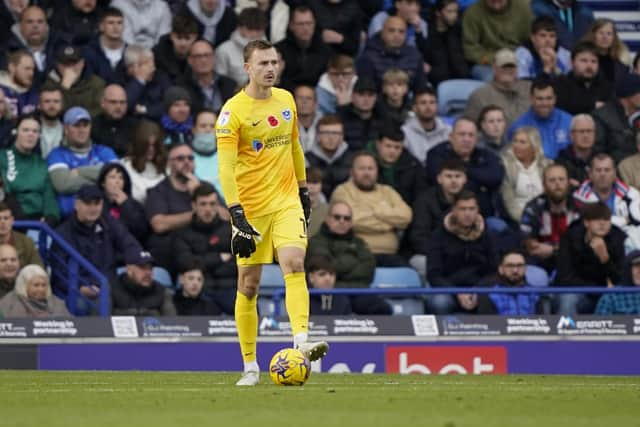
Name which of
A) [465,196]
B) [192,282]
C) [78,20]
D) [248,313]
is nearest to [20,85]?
[78,20]

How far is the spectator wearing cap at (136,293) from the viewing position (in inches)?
675

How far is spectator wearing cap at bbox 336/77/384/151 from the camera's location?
19.7 m

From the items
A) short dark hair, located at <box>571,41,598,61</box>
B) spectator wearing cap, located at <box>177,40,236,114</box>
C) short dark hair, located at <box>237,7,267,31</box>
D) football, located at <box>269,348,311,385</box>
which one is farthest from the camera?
short dark hair, located at <box>571,41,598,61</box>

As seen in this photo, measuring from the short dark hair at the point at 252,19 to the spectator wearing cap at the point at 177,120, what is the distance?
1497 mm

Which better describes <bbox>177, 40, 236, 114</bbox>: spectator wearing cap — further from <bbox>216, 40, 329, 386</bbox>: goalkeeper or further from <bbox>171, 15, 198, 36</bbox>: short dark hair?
<bbox>216, 40, 329, 386</bbox>: goalkeeper

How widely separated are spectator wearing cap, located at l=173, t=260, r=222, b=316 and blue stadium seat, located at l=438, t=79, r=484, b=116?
490cm

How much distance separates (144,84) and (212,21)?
5.77 feet

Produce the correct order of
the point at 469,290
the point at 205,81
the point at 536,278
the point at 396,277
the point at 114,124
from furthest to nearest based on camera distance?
the point at 205,81
the point at 114,124
the point at 536,278
the point at 396,277
the point at 469,290

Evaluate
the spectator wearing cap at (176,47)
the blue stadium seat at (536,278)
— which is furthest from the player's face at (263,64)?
the spectator wearing cap at (176,47)

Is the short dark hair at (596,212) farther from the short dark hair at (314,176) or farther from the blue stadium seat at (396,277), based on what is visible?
the short dark hair at (314,176)

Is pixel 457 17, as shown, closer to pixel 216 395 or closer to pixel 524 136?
pixel 524 136

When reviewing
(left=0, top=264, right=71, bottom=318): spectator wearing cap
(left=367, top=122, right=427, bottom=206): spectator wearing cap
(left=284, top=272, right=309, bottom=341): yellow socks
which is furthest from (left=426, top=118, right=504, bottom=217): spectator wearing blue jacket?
(left=284, top=272, right=309, bottom=341): yellow socks

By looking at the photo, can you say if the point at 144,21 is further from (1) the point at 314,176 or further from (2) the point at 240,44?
(1) the point at 314,176

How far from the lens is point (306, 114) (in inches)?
764
